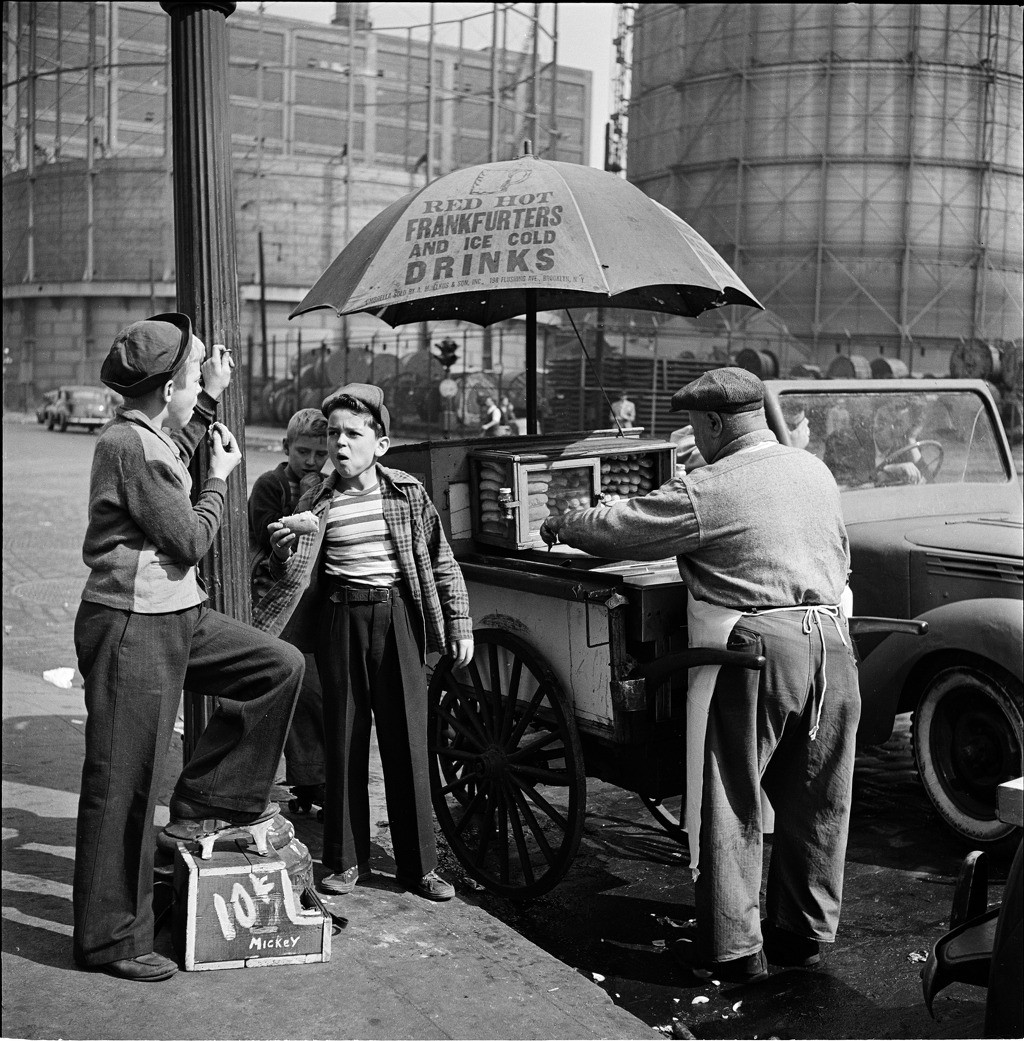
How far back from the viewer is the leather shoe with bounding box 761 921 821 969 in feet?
14.7

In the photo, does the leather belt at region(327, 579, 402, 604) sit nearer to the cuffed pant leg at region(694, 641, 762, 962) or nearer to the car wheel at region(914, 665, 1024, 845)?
the cuffed pant leg at region(694, 641, 762, 962)

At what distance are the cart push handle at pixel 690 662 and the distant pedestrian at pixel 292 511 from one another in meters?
1.80

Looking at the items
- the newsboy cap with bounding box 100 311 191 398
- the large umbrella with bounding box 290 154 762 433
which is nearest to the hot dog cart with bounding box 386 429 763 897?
the large umbrella with bounding box 290 154 762 433

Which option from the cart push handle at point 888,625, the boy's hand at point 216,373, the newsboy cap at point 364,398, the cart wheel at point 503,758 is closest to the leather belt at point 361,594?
the cart wheel at point 503,758

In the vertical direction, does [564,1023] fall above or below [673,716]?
below

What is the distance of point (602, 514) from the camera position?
4.48 metres

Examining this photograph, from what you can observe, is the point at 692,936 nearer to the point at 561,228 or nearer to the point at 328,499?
the point at 328,499

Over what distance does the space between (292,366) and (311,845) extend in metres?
45.9

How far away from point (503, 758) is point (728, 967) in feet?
4.08

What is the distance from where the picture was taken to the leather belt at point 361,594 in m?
4.73

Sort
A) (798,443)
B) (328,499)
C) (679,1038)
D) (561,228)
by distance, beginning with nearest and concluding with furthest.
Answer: (679,1038), (328,499), (561,228), (798,443)

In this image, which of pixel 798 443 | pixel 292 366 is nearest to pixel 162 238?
pixel 292 366

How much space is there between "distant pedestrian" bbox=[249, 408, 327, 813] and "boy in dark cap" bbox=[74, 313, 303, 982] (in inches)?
68.5

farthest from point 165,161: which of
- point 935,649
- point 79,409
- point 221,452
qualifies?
point 221,452
